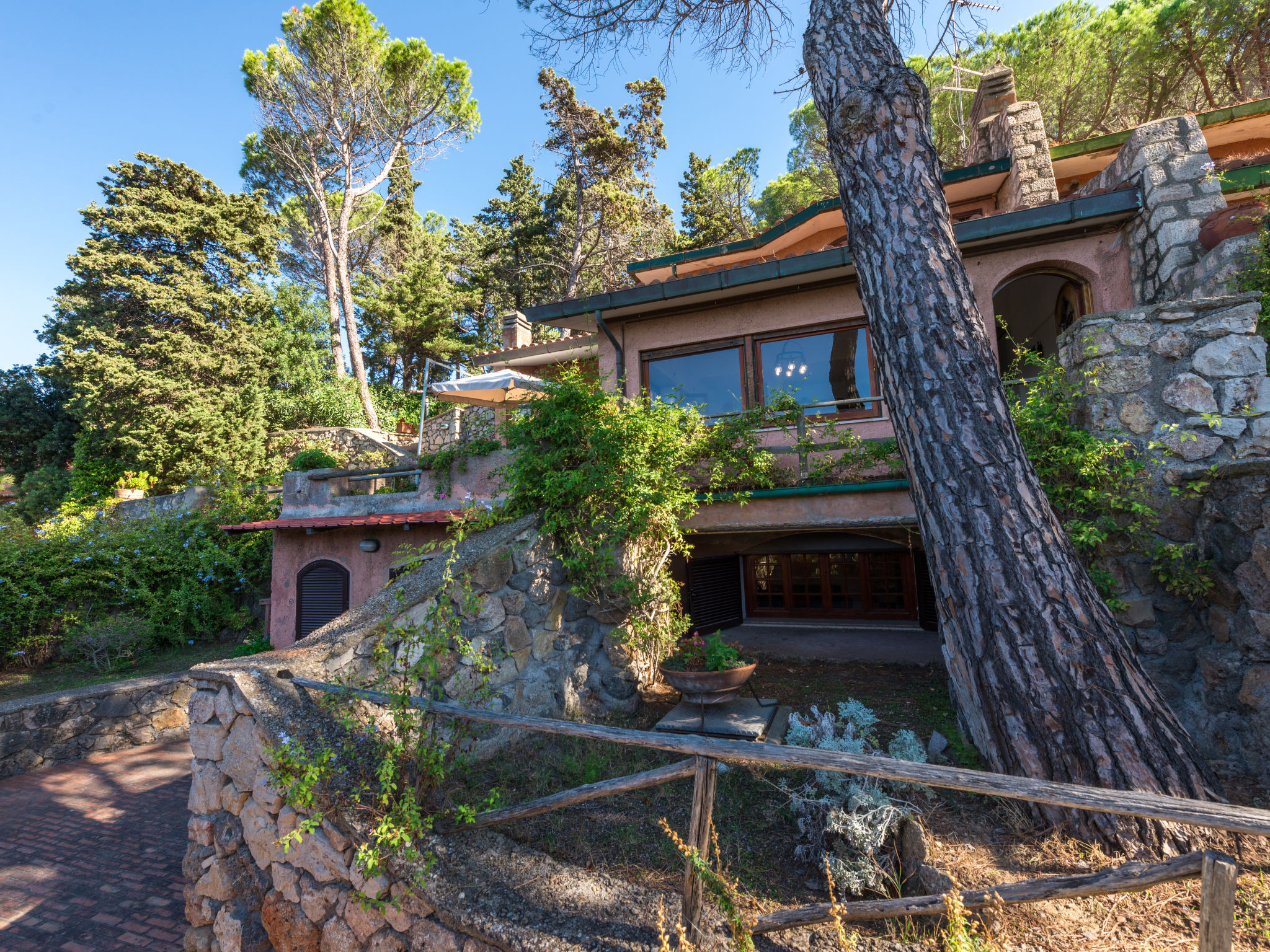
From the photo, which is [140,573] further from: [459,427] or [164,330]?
[164,330]

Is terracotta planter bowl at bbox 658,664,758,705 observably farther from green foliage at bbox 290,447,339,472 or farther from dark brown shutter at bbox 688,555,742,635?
green foliage at bbox 290,447,339,472

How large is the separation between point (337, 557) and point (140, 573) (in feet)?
15.0

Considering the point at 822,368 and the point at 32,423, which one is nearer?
the point at 822,368

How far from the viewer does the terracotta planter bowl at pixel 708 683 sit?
435 centimetres

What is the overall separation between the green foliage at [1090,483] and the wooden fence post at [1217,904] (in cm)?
288

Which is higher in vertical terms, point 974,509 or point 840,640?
point 974,509

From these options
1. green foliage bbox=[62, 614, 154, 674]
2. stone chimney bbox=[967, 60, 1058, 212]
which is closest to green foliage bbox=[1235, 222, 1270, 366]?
stone chimney bbox=[967, 60, 1058, 212]

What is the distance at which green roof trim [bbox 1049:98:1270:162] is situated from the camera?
781 centimetres

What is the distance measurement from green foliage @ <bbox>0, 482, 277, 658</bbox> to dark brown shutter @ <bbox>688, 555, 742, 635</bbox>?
8.90m

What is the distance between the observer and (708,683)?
435 centimetres

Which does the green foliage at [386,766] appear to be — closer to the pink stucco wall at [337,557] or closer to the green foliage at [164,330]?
the pink stucco wall at [337,557]

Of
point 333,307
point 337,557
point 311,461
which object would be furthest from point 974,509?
point 333,307

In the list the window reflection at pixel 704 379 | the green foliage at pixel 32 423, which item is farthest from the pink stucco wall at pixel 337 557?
the green foliage at pixel 32 423

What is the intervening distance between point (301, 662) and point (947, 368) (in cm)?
424
